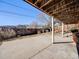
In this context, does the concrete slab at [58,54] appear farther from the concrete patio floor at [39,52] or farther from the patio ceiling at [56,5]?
the patio ceiling at [56,5]

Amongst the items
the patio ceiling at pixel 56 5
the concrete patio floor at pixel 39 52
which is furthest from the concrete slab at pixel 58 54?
the patio ceiling at pixel 56 5

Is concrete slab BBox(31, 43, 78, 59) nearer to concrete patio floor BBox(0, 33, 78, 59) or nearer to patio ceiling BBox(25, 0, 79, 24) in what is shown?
concrete patio floor BBox(0, 33, 78, 59)

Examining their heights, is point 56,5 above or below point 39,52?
above

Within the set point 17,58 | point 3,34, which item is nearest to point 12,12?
point 3,34

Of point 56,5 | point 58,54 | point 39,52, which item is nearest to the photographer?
point 58,54

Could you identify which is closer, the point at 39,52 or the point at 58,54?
the point at 58,54

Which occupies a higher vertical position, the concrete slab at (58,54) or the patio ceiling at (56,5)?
the patio ceiling at (56,5)

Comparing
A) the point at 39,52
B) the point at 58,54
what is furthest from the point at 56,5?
the point at 39,52

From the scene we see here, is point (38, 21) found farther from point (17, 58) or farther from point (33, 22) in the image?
point (17, 58)

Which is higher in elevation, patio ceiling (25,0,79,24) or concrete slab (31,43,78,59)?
patio ceiling (25,0,79,24)

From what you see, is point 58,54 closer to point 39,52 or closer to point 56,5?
point 39,52

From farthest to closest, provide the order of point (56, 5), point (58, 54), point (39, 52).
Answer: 1. point (39, 52)
2. point (56, 5)
3. point (58, 54)

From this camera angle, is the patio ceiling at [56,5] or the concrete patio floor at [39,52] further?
the concrete patio floor at [39,52]

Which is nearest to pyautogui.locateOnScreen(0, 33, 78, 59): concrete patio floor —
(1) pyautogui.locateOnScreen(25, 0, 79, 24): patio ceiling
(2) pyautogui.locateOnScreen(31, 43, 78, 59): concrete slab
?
(2) pyautogui.locateOnScreen(31, 43, 78, 59): concrete slab
